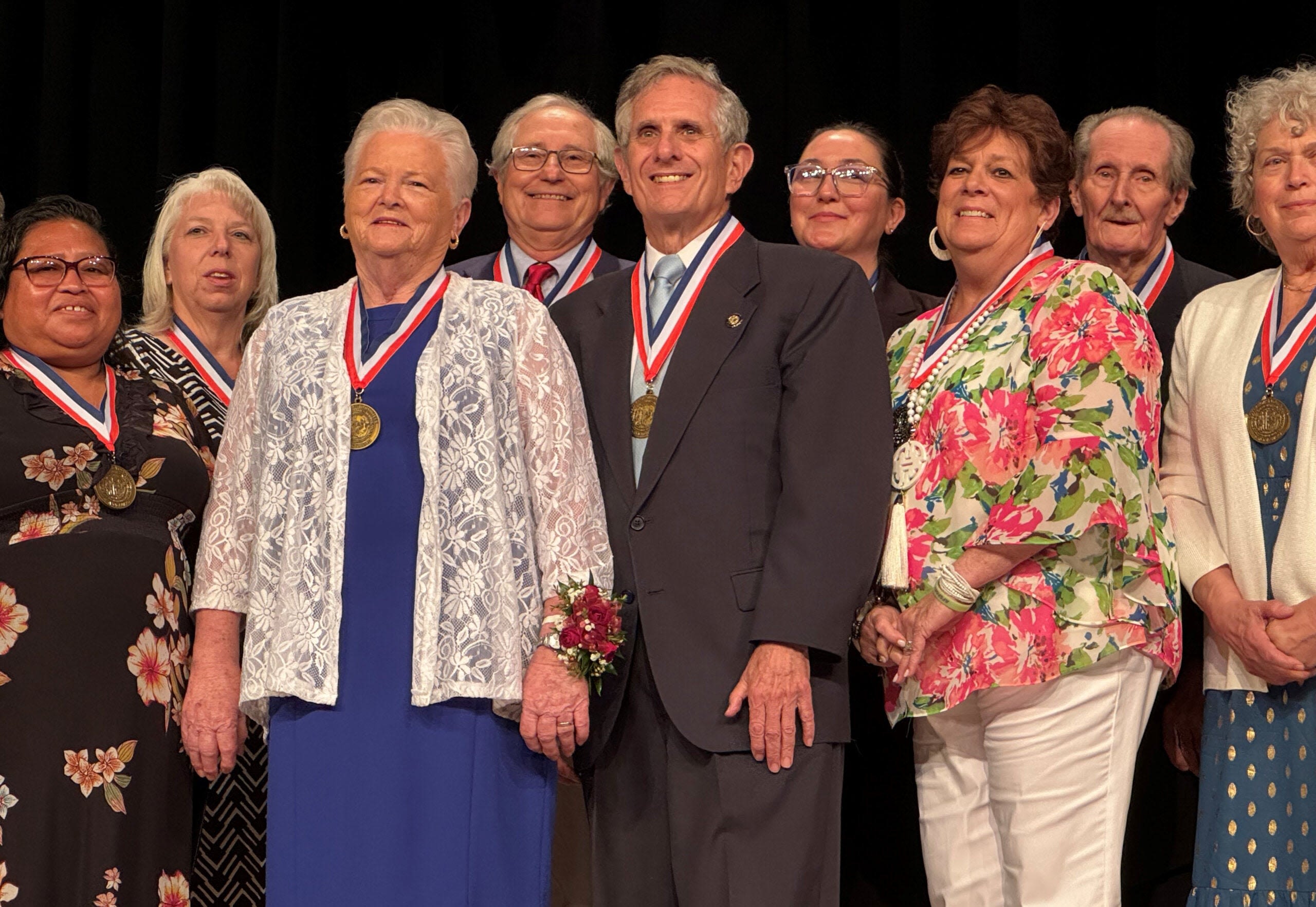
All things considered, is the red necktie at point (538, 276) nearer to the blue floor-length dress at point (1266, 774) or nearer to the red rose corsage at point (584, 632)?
the red rose corsage at point (584, 632)

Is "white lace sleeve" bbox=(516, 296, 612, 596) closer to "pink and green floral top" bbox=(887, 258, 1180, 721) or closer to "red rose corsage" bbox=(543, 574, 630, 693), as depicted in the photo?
"red rose corsage" bbox=(543, 574, 630, 693)

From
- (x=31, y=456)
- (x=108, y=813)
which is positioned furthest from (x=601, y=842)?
(x=31, y=456)

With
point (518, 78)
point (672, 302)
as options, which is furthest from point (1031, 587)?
point (518, 78)

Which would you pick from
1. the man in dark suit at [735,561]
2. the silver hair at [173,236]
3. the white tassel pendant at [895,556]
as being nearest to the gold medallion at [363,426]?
the man in dark suit at [735,561]

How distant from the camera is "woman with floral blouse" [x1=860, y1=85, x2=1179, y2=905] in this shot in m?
2.87

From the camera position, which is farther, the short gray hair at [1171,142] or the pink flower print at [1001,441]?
the short gray hair at [1171,142]

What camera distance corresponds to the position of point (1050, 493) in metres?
2.87

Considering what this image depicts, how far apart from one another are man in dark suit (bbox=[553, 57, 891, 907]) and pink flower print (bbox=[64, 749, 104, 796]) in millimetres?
946

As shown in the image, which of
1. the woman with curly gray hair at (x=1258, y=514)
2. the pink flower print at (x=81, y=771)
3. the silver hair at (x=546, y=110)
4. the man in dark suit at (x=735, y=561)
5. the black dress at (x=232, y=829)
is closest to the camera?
the man in dark suit at (x=735, y=561)

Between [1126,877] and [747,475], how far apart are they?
1630 mm

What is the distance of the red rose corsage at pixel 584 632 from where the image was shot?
277 cm

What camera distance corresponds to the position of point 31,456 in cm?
321

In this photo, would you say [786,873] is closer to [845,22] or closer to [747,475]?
[747,475]

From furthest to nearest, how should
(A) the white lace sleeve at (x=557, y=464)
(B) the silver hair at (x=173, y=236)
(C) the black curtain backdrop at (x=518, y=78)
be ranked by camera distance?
1. (C) the black curtain backdrop at (x=518, y=78)
2. (B) the silver hair at (x=173, y=236)
3. (A) the white lace sleeve at (x=557, y=464)
